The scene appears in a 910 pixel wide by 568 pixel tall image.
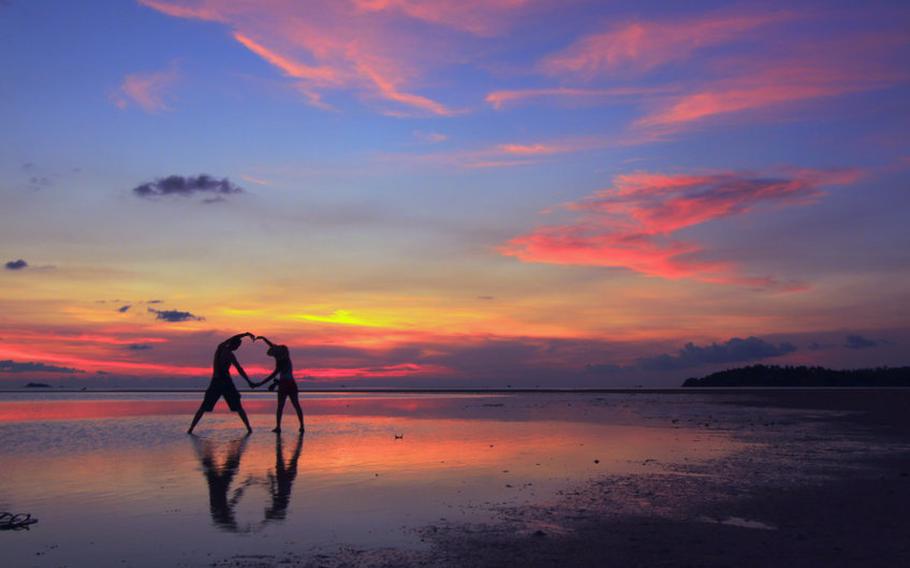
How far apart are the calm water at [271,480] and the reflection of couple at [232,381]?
0.82 meters

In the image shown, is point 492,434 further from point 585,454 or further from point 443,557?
point 443,557

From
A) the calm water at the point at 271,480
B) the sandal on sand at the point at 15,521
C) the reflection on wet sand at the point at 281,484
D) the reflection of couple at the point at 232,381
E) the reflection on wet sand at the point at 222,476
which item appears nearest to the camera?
the calm water at the point at 271,480

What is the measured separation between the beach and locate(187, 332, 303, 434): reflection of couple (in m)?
1.79

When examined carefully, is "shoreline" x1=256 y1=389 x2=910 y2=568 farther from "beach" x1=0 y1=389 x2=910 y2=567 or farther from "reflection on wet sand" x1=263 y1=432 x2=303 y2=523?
"reflection on wet sand" x1=263 y1=432 x2=303 y2=523

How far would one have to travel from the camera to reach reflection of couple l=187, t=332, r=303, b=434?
21.6 m

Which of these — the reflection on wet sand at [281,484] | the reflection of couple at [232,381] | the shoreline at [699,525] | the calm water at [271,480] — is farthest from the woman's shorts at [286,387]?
the shoreline at [699,525]

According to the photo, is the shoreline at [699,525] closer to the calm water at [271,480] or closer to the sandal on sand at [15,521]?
the calm water at [271,480]

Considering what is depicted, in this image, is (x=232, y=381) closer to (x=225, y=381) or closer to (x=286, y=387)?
(x=225, y=381)

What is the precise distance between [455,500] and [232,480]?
13.6 ft

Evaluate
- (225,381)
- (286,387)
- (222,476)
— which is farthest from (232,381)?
(222,476)

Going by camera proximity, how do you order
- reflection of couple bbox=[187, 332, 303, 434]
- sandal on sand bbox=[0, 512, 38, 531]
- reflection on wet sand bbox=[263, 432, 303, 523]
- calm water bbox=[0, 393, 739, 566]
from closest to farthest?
calm water bbox=[0, 393, 739, 566] → sandal on sand bbox=[0, 512, 38, 531] → reflection on wet sand bbox=[263, 432, 303, 523] → reflection of couple bbox=[187, 332, 303, 434]

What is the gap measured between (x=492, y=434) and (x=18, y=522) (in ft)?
48.0

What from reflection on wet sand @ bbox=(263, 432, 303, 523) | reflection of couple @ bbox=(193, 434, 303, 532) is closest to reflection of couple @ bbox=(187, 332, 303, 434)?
reflection of couple @ bbox=(193, 434, 303, 532)

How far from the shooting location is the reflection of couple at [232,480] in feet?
30.0
